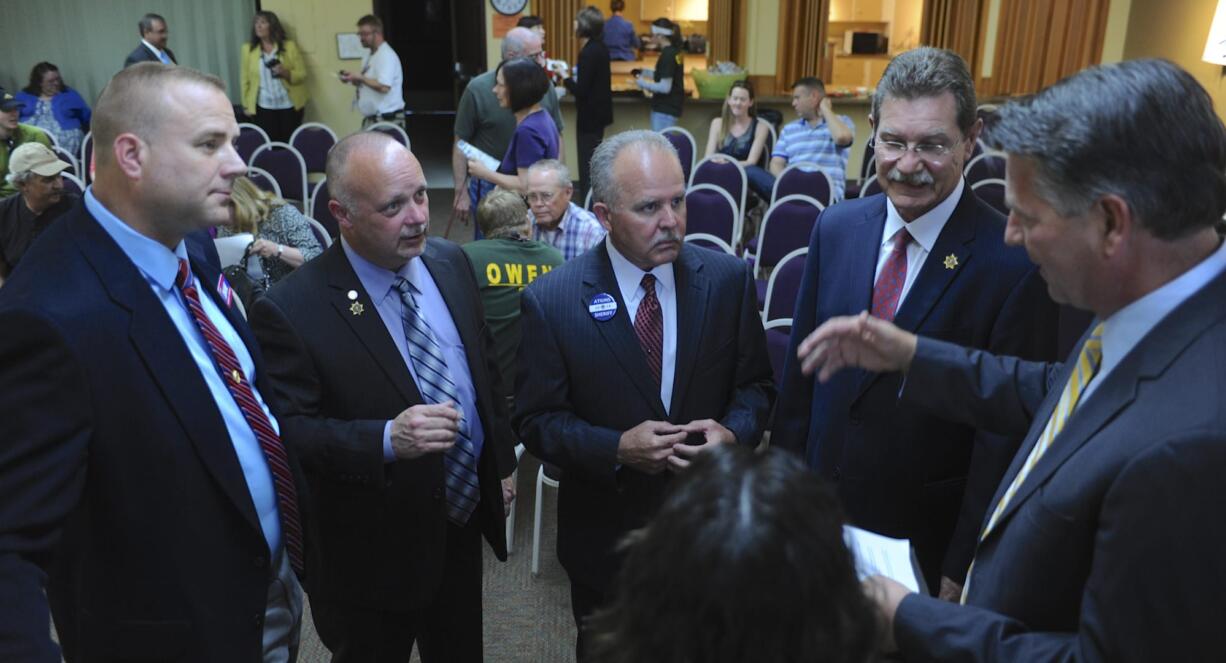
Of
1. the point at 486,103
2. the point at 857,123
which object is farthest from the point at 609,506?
the point at 857,123

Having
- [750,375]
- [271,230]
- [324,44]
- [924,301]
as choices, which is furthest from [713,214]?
[324,44]

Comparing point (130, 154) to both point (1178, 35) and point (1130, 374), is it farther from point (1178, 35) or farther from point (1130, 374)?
point (1178, 35)

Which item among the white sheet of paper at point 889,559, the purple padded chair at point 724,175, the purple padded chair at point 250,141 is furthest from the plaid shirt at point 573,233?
the purple padded chair at point 250,141

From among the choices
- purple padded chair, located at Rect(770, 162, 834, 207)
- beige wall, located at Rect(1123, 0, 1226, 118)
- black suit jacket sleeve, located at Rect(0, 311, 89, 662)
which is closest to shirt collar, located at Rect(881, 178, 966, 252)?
black suit jacket sleeve, located at Rect(0, 311, 89, 662)

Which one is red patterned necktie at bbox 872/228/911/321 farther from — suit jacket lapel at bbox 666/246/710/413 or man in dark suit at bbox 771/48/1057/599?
suit jacket lapel at bbox 666/246/710/413

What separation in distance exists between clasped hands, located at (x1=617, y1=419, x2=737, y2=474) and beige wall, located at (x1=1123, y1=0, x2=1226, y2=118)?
7738 millimetres

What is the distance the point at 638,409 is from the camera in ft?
6.70

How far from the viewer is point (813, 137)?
6.94 metres

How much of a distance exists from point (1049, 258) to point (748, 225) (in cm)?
631

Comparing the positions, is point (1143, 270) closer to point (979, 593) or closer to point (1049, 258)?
point (1049, 258)

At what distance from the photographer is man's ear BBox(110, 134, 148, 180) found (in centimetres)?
148

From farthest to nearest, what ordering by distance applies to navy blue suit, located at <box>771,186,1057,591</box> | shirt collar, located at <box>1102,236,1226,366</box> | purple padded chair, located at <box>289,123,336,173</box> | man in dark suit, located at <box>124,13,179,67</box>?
man in dark suit, located at <box>124,13,179,67</box>
purple padded chair, located at <box>289,123,336,173</box>
navy blue suit, located at <box>771,186,1057,591</box>
shirt collar, located at <box>1102,236,1226,366</box>

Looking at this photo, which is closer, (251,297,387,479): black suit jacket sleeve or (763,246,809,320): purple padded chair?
(251,297,387,479): black suit jacket sleeve

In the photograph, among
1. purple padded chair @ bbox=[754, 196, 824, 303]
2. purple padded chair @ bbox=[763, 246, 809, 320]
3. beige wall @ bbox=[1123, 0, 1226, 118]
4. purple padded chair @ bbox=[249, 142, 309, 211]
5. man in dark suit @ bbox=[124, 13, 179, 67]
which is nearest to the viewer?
purple padded chair @ bbox=[763, 246, 809, 320]
